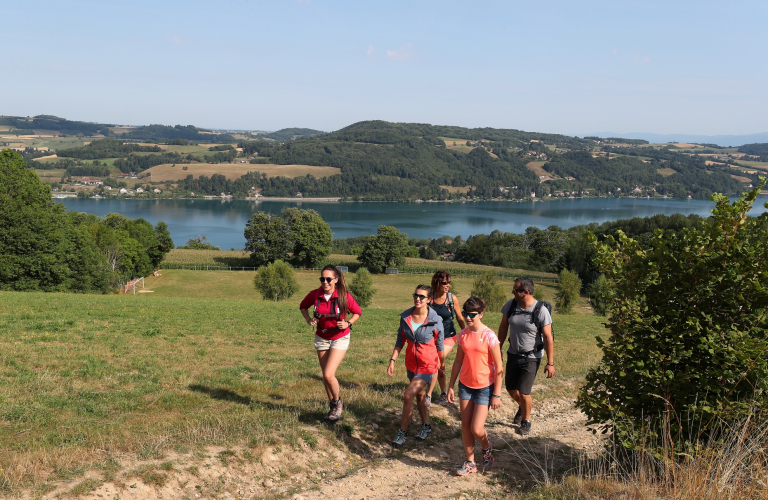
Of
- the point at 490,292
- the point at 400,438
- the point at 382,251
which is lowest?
the point at 382,251

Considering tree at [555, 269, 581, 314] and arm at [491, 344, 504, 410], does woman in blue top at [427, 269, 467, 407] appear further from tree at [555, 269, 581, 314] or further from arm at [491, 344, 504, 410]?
tree at [555, 269, 581, 314]

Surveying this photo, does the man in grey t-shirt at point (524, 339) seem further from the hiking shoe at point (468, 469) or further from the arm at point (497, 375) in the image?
the hiking shoe at point (468, 469)

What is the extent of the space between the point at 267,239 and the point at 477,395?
220ft

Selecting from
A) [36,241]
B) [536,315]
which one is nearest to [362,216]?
[36,241]

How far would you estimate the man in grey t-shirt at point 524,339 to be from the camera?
661cm

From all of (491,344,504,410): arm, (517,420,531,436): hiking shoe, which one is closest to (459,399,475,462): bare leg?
Answer: (491,344,504,410): arm

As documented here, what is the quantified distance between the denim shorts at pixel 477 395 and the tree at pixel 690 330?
103 cm

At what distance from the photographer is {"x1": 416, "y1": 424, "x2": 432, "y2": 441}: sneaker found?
673 centimetres

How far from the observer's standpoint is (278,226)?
2790 inches

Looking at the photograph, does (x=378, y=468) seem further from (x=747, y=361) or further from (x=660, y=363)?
(x=747, y=361)

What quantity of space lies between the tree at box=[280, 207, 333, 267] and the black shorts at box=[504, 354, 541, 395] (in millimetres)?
63095

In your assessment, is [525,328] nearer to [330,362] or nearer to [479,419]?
[479,419]

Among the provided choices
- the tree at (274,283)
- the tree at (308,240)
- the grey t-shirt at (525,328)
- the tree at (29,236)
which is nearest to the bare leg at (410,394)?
the grey t-shirt at (525,328)

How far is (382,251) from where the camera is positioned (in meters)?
69.1
